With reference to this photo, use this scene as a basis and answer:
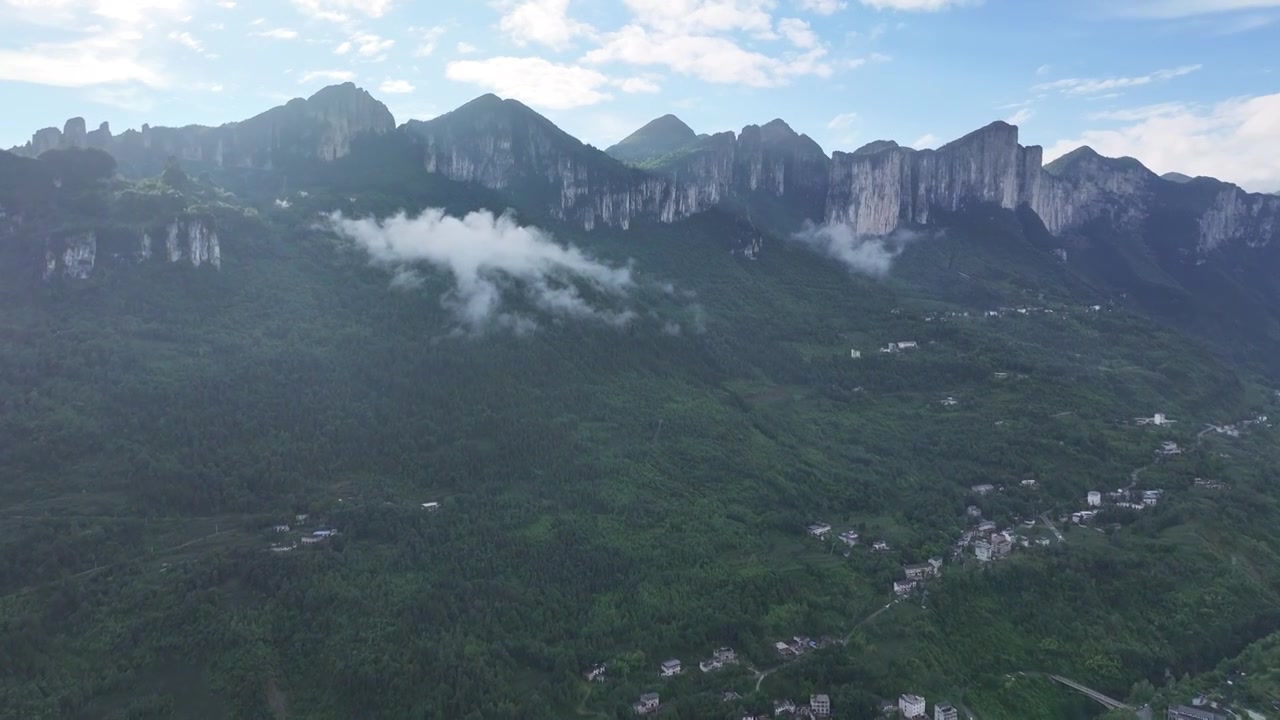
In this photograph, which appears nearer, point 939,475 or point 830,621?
point 830,621

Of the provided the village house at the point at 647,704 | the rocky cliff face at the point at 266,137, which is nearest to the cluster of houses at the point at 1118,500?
the village house at the point at 647,704

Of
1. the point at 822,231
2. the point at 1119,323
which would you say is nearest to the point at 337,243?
the point at 822,231

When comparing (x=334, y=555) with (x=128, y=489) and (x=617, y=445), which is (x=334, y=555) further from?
(x=617, y=445)

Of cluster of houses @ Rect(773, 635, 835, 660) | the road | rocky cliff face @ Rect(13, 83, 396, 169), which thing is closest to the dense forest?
the road

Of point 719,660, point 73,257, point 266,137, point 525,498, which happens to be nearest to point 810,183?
point 266,137

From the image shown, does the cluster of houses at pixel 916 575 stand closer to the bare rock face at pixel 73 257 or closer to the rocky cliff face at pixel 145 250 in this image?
the rocky cliff face at pixel 145 250

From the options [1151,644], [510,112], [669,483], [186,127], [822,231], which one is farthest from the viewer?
[822,231]

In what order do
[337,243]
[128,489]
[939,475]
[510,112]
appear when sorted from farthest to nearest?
[510,112], [337,243], [939,475], [128,489]
